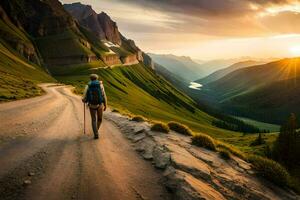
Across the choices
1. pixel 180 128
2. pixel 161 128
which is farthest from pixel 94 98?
pixel 180 128

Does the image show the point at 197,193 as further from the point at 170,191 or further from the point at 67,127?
the point at 67,127

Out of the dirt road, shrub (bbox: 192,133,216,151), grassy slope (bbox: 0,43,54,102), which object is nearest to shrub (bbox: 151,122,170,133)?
shrub (bbox: 192,133,216,151)

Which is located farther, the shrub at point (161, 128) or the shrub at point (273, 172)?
the shrub at point (161, 128)

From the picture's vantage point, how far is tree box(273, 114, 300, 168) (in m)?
63.6

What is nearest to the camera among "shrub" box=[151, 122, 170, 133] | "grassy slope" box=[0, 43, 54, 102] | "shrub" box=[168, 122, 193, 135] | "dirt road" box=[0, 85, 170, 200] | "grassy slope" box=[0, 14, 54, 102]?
"dirt road" box=[0, 85, 170, 200]

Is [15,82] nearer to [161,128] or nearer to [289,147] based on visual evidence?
[289,147]

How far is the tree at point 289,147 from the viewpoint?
2504 inches

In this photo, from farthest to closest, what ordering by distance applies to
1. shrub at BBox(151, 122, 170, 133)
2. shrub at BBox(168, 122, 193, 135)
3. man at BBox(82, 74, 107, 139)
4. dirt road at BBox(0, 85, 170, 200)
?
shrub at BBox(168, 122, 193, 135) < shrub at BBox(151, 122, 170, 133) < man at BBox(82, 74, 107, 139) < dirt road at BBox(0, 85, 170, 200)

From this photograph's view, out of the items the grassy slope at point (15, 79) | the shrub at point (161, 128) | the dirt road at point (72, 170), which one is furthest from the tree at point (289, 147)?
the dirt road at point (72, 170)

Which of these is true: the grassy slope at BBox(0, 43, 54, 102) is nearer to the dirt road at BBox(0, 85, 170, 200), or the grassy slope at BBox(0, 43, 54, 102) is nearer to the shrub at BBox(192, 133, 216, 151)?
the dirt road at BBox(0, 85, 170, 200)

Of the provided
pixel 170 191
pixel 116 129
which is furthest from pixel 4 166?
pixel 116 129

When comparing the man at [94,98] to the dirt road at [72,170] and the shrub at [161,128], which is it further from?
the shrub at [161,128]

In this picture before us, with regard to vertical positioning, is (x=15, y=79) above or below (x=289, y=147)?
above

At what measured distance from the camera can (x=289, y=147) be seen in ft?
224
